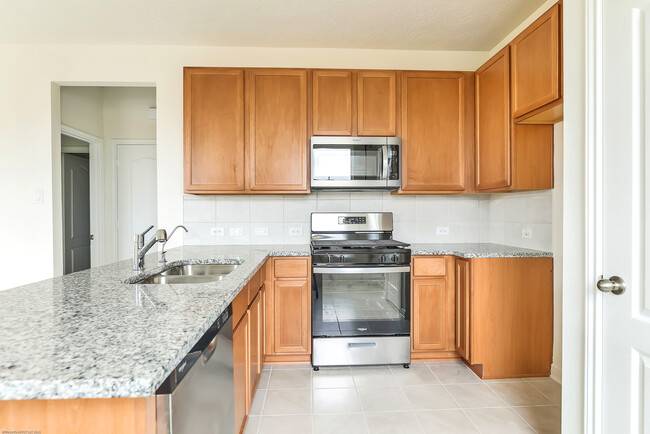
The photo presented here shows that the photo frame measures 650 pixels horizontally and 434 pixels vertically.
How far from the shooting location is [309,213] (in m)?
2.96

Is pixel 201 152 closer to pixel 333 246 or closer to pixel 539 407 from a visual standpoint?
pixel 333 246

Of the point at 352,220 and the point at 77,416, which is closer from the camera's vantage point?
the point at 77,416

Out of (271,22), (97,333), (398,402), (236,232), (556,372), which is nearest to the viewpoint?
(97,333)

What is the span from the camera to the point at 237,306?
1.48 metres

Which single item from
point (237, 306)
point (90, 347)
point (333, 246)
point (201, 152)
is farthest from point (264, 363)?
point (90, 347)

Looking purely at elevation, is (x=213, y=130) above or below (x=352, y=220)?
above

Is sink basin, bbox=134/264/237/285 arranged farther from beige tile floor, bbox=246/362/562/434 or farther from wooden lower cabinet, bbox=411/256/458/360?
wooden lower cabinet, bbox=411/256/458/360

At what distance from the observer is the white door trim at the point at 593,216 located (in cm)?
127

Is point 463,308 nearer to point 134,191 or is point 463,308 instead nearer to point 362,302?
point 362,302

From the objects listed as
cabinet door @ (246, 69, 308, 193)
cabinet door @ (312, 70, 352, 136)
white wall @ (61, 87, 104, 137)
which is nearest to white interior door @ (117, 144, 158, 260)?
white wall @ (61, 87, 104, 137)

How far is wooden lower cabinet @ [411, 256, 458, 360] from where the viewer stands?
249 cm

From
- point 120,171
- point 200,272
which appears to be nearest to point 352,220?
point 200,272
